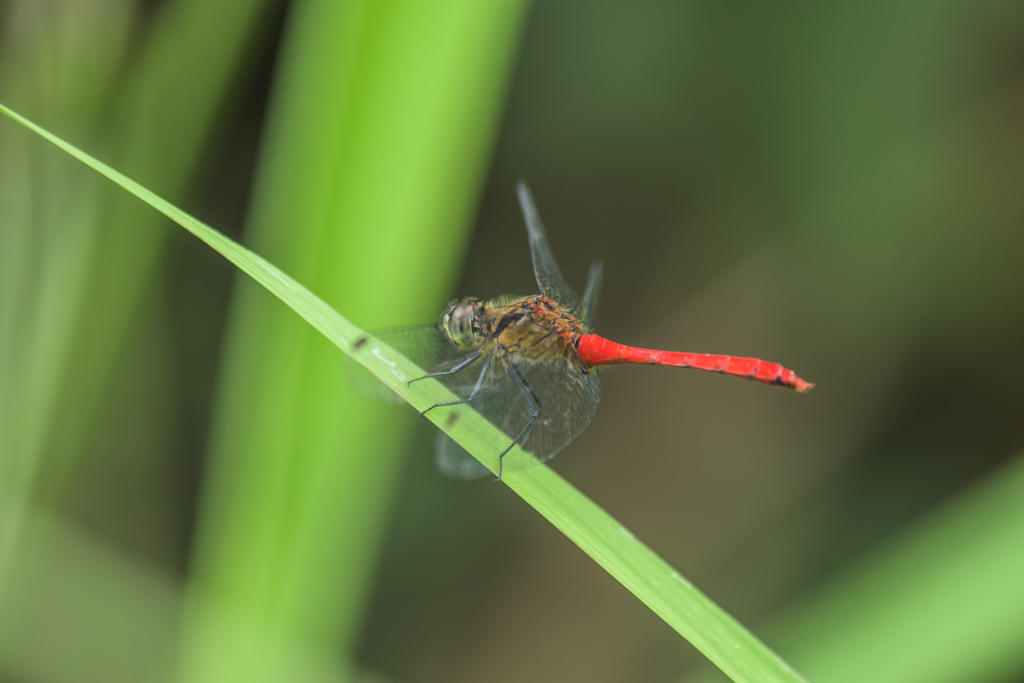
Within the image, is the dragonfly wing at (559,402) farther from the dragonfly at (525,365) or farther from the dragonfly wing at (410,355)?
the dragonfly wing at (410,355)

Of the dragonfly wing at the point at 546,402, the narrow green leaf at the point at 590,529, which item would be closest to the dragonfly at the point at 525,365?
the dragonfly wing at the point at 546,402

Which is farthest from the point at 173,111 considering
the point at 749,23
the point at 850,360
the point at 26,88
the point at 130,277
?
the point at 850,360

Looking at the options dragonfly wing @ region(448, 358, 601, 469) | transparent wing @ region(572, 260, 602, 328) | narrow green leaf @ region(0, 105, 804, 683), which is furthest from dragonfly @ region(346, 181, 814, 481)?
narrow green leaf @ region(0, 105, 804, 683)

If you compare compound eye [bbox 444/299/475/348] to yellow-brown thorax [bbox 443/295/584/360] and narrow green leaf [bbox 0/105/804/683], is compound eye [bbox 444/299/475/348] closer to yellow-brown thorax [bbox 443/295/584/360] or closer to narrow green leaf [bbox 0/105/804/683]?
yellow-brown thorax [bbox 443/295/584/360]

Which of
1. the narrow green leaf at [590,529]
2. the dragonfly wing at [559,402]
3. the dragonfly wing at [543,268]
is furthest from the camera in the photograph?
the dragonfly wing at [543,268]

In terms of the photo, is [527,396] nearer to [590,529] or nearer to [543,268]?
[543,268]

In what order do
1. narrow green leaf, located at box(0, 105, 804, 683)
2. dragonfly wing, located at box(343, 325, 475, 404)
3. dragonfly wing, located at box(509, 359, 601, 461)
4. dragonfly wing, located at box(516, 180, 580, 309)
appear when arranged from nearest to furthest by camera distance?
narrow green leaf, located at box(0, 105, 804, 683), dragonfly wing, located at box(343, 325, 475, 404), dragonfly wing, located at box(509, 359, 601, 461), dragonfly wing, located at box(516, 180, 580, 309)

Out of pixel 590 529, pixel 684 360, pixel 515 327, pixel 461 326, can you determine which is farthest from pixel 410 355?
pixel 684 360

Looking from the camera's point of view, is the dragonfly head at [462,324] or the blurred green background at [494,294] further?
the dragonfly head at [462,324]
